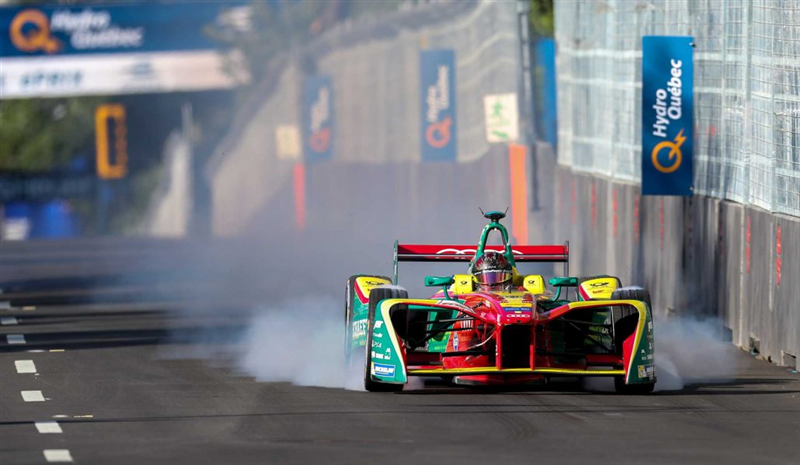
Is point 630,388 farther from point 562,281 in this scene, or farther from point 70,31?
point 70,31

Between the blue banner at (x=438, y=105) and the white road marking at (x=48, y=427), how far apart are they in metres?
24.6

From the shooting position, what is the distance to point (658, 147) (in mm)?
20891

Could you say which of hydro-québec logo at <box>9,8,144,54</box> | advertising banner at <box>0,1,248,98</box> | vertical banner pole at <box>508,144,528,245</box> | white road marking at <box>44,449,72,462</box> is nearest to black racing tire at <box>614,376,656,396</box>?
white road marking at <box>44,449,72,462</box>

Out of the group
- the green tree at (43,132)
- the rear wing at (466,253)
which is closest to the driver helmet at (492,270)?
the rear wing at (466,253)

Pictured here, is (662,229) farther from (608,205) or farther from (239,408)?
(239,408)

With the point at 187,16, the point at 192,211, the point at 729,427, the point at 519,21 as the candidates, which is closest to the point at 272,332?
the point at 729,427

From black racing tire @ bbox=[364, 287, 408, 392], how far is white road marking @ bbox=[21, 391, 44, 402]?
244cm

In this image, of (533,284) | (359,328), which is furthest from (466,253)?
(359,328)

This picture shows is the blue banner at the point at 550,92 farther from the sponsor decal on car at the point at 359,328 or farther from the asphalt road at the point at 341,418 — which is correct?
the sponsor decal on car at the point at 359,328

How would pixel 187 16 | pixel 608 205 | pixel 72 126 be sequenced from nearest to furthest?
pixel 608 205 → pixel 187 16 → pixel 72 126

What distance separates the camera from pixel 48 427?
41.9 feet

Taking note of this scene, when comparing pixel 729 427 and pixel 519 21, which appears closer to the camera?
pixel 729 427

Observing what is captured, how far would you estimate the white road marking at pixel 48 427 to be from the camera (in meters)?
12.6

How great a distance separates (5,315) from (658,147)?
8.41m
